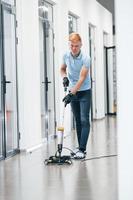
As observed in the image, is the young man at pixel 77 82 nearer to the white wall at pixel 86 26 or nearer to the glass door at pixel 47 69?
the glass door at pixel 47 69

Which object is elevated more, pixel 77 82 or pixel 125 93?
pixel 77 82

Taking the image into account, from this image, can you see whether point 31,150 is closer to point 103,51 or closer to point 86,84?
point 86,84

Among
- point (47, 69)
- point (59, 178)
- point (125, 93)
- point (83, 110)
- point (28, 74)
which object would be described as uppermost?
point (47, 69)

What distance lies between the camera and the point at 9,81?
5.83 meters

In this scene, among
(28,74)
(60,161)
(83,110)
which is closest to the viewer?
(60,161)

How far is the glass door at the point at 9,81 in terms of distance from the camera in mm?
5664

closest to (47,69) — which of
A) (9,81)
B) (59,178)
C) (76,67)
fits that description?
(9,81)

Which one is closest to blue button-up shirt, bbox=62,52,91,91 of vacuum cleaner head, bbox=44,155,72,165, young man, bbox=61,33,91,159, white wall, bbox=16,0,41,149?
young man, bbox=61,33,91,159

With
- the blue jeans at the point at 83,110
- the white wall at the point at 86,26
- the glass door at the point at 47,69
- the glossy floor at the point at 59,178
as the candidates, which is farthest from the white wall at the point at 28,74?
the white wall at the point at 86,26

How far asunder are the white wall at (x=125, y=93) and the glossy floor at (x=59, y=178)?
1.16m

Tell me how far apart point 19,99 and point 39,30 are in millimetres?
1611

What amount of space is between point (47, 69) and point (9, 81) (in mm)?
1799

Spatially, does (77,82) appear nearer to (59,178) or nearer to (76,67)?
(76,67)

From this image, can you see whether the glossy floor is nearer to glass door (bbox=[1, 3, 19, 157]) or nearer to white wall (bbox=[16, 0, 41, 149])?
glass door (bbox=[1, 3, 19, 157])
